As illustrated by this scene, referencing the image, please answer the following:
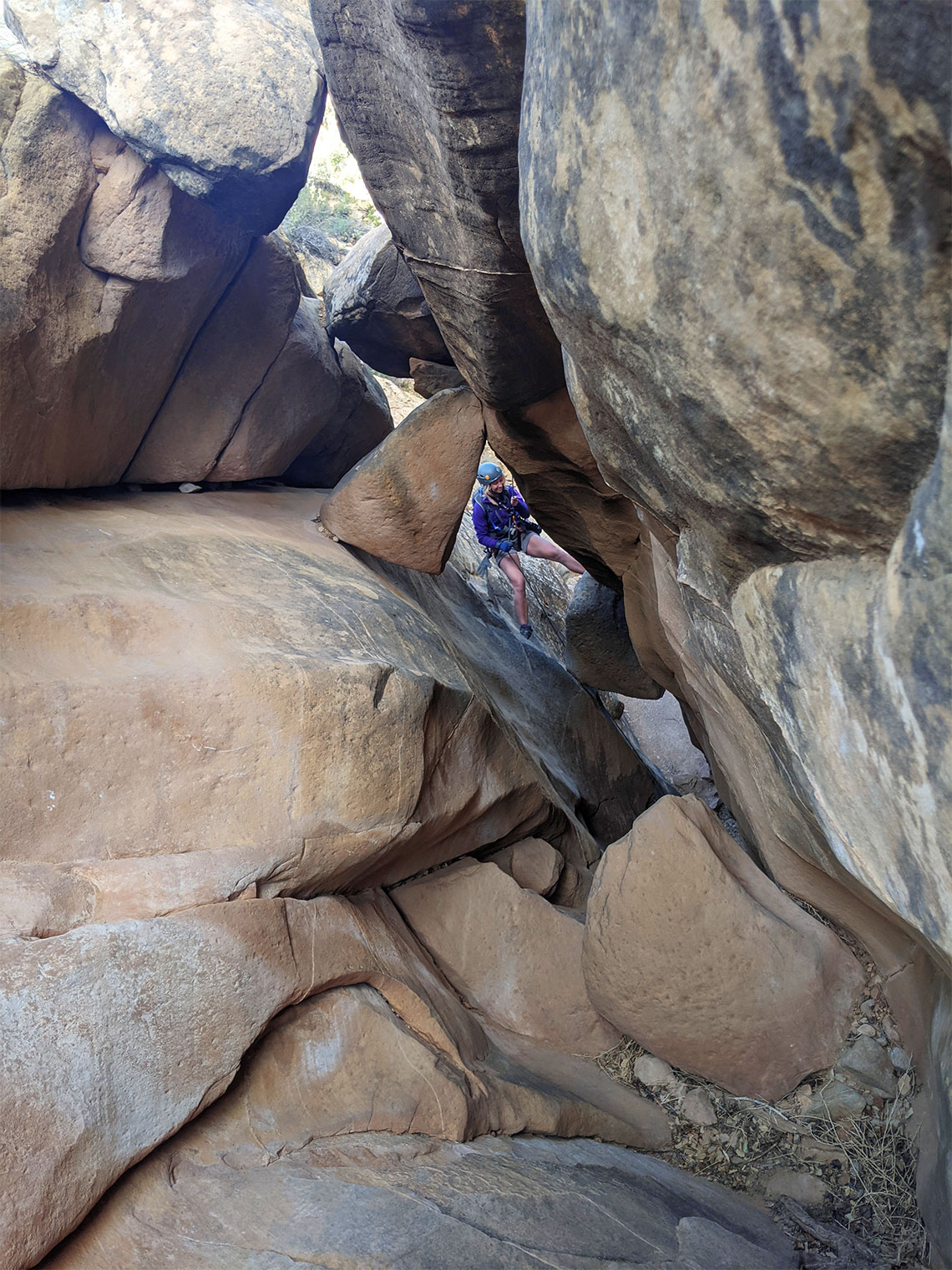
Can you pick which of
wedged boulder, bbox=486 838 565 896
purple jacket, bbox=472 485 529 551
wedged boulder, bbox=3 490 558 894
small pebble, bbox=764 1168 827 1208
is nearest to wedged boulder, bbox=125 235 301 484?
wedged boulder, bbox=3 490 558 894

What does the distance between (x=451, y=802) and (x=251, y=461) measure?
2.41m

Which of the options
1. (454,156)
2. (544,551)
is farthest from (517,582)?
(454,156)

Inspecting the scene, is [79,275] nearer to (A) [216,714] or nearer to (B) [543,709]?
(A) [216,714]

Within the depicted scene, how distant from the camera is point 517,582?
24.6ft

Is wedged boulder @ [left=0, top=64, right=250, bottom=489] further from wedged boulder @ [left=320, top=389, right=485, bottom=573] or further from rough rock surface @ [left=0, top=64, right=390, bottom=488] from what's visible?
wedged boulder @ [left=320, top=389, right=485, bottom=573]

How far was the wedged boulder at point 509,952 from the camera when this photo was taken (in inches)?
152

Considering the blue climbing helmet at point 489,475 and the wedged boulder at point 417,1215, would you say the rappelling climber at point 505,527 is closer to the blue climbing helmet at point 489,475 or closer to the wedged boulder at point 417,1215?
the blue climbing helmet at point 489,475

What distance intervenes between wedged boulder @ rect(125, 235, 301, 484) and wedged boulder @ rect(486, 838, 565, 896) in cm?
272

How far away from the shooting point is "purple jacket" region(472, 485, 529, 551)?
6.95 metres

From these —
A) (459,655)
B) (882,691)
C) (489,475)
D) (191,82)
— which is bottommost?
(459,655)

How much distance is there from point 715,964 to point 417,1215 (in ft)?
4.86

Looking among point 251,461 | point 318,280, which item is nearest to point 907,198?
point 251,461

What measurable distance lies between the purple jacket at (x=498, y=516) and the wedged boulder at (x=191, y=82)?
377cm

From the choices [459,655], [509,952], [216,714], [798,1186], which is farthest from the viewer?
[459,655]
